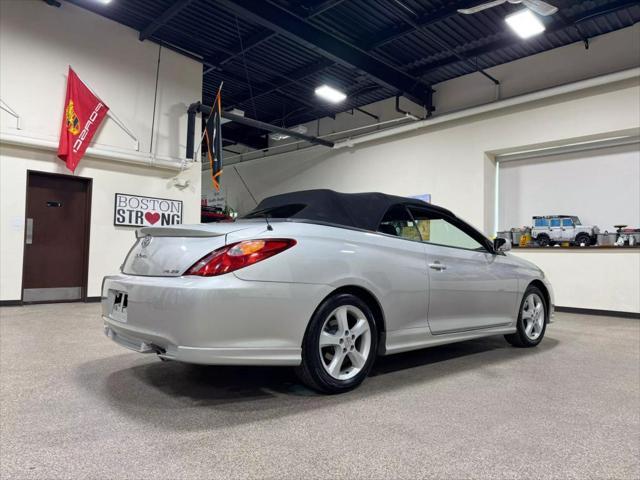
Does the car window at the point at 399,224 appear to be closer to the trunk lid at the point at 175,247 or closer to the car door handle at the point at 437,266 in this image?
the car door handle at the point at 437,266

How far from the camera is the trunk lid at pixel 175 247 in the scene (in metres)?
2.15

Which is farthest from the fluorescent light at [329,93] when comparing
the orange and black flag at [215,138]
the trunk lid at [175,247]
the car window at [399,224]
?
the trunk lid at [175,247]

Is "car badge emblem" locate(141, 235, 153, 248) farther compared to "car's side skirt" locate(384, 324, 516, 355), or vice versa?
"car's side skirt" locate(384, 324, 516, 355)

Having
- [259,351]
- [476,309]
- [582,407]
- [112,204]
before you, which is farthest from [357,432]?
[112,204]

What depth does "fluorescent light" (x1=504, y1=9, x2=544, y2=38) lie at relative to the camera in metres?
5.81

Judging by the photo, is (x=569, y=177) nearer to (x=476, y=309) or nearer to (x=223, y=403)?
(x=476, y=309)

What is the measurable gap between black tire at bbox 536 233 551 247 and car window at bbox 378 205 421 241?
5.59 m

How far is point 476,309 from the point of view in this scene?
328 cm

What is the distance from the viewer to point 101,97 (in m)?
7.29

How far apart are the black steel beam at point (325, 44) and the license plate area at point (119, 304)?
4.61 meters

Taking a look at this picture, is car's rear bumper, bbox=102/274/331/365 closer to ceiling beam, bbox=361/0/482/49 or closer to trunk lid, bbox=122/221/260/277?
trunk lid, bbox=122/221/260/277

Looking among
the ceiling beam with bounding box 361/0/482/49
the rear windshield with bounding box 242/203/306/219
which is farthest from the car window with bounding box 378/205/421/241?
the ceiling beam with bounding box 361/0/482/49

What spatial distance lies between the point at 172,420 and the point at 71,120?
6.37 meters

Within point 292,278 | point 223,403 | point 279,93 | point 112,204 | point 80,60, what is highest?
point 279,93
